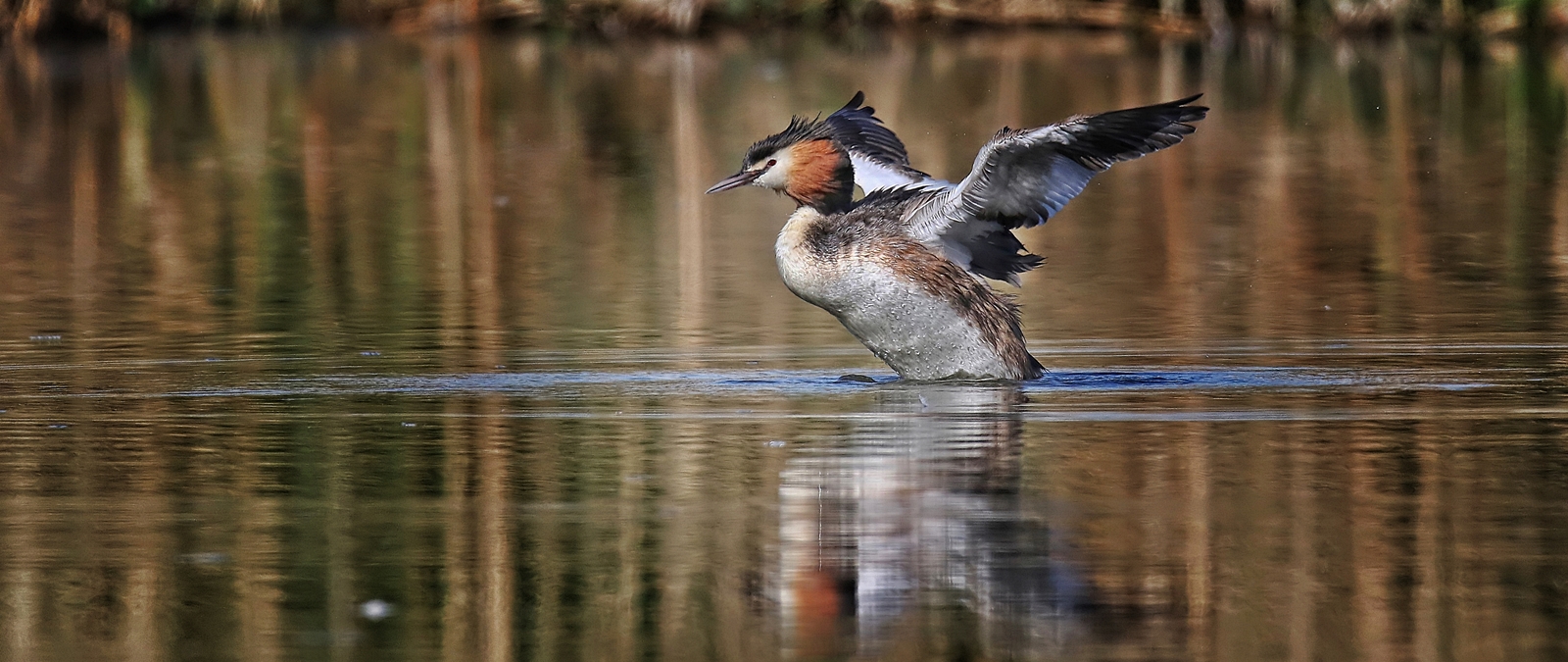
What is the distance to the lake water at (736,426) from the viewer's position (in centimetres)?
540

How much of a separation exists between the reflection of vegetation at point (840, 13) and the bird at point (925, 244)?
75.1 ft

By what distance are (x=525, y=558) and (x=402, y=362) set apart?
11.9ft

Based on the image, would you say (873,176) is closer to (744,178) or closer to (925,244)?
(744,178)

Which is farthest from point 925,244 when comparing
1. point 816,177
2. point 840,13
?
point 840,13

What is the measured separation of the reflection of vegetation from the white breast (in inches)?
910

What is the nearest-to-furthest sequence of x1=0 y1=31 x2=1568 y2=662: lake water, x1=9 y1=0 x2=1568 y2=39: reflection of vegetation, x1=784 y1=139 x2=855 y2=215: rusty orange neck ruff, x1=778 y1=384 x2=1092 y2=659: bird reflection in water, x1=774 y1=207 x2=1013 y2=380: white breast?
1. x1=778 y1=384 x2=1092 y2=659: bird reflection in water
2. x1=0 y1=31 x2=1568 y2=662: lake water
3. x1=774 y1=207 x2=1013 y2=380: white breast
4. x1=784 y1=139 x2=855 y2=215: rusty orange neck ruff
5. x1=9 y1=0 x2=1568 y2=39: reflection of vegetation

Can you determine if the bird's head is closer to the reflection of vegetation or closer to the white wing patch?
the white wing patch

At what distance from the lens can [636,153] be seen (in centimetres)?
1978

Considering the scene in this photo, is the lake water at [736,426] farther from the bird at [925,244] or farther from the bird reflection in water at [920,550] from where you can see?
the bird at [925,244]

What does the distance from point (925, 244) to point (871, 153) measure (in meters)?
1.13

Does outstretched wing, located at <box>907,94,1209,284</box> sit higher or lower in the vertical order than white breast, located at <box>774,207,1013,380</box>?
higher

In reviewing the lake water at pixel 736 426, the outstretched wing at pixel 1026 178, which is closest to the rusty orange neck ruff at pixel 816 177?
the outstretched wing at pixel 1026 178

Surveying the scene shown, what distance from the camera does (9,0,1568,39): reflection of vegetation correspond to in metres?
32.1

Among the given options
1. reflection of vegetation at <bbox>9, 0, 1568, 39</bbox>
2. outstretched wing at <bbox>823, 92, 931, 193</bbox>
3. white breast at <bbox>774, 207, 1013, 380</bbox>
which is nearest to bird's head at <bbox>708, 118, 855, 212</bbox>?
white breast at <bbox>774, 207, 1013, 380</bbox>
